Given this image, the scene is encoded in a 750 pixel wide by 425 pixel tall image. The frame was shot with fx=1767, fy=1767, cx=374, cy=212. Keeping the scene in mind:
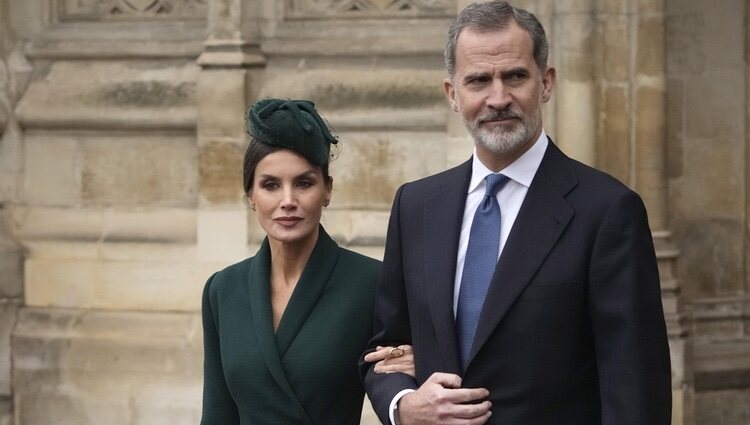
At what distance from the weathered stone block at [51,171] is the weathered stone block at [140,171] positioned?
5 cm

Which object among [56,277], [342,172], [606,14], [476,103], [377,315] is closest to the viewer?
[476,103]

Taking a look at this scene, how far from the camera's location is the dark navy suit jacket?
3557 mm

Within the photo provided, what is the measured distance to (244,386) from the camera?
4059 millimetres

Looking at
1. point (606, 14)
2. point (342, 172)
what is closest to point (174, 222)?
point (342, 172)

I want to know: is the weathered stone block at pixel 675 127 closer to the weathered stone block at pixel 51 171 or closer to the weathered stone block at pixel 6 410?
the weathered stone block at pixel 51 171

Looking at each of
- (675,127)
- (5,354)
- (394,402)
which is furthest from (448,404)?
(5,354)

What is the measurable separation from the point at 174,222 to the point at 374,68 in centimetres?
123

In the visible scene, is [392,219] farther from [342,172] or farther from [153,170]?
[153,170]

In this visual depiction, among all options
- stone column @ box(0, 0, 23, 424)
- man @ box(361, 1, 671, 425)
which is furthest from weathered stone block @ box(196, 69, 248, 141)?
man @ box(361, 1, 671, 425)

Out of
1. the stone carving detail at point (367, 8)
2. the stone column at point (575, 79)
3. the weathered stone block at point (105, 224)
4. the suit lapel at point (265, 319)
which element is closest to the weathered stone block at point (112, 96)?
the weathered stone block at point (105, 224)

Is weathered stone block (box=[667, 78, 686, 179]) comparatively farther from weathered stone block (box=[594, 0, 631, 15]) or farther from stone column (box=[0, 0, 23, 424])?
stone column (box=[0, 0, 23, 424])

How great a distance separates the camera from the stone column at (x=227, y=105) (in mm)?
7961

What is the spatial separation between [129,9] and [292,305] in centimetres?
469

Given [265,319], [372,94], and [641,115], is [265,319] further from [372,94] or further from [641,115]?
[372,94]
